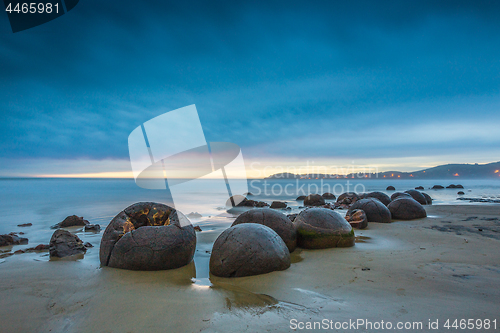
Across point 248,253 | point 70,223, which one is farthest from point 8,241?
point 248,253

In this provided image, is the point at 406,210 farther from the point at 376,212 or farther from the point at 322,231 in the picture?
the point at 322,231

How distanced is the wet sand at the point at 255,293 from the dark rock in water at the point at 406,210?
5425 millimetres

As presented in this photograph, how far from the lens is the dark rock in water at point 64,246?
19.8 feet

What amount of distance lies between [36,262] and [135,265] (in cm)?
271

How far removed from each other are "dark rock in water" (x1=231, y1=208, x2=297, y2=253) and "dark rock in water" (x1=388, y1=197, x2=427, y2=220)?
744 centimetres

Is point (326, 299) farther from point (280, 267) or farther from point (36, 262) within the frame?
point (36, 262)

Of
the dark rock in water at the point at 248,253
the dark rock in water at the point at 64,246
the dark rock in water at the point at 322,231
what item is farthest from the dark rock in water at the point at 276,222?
the dark rock in water at the point at 64,246

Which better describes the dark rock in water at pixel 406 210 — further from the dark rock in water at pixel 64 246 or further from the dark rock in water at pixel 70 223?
the dark rock in water at pixel 70 223

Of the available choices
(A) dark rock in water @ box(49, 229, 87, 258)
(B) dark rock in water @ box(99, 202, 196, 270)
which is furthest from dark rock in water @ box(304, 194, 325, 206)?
(A) dark rock in water @ box(49, 229, 87, 258)

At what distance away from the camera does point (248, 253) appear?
4496mm

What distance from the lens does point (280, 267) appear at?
15.3 ft

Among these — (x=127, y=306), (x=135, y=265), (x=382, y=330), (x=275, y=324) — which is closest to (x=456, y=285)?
(x=382, y=330)

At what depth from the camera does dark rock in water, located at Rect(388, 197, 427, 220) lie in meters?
11.3

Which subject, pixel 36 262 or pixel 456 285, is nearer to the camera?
pixel 456 285
